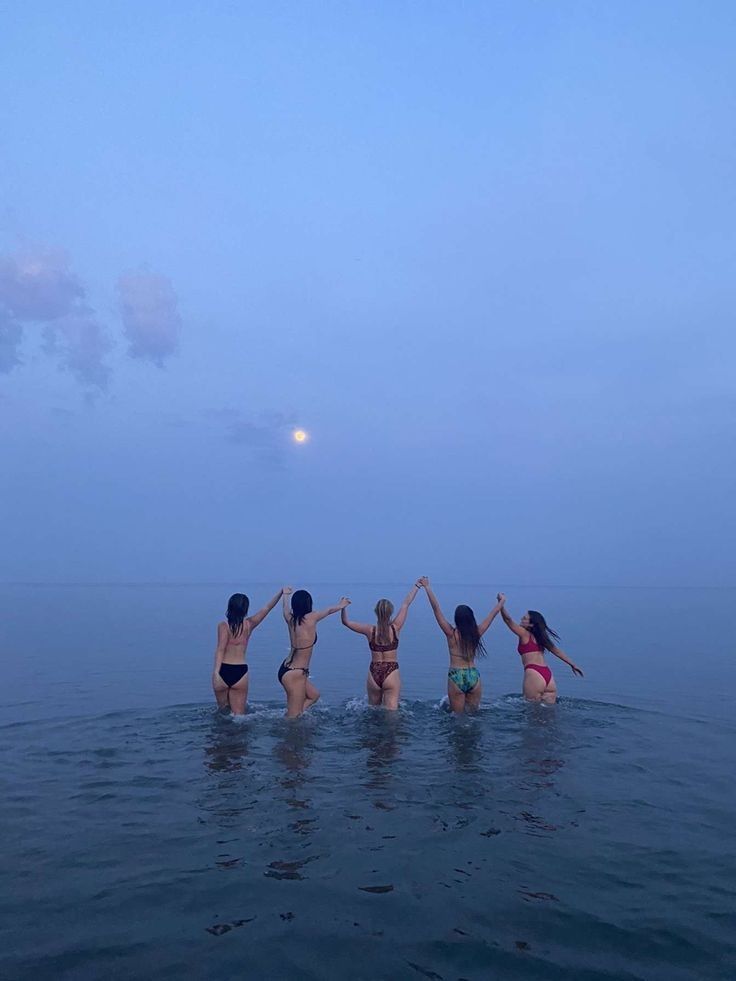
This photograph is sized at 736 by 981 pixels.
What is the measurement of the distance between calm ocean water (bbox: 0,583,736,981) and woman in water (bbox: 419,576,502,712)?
492mm

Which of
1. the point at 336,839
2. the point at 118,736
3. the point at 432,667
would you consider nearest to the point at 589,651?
the point at 432,667

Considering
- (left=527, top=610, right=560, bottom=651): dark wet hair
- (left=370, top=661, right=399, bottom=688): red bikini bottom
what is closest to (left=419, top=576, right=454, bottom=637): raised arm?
(left=370, top=661, right=399, bottom=688): red bikini bottom

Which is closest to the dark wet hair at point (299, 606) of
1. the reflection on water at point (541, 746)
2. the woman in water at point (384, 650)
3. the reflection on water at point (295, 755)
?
the woman in water at point (384, 650)

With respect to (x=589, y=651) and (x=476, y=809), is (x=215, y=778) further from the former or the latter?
(x=589, y=651)

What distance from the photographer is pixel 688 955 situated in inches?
216

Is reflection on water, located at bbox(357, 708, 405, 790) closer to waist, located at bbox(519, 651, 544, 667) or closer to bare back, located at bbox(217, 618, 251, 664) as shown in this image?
bare back, located at bbox(217, 618, 251, 664)

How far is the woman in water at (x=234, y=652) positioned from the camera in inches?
534

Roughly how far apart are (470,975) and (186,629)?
Result: 40643mm

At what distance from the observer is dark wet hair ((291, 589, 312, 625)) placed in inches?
526

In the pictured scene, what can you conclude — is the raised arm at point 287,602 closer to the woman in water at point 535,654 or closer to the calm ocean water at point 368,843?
the calm ocean water at point 368,843

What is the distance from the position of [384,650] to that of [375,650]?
24cm

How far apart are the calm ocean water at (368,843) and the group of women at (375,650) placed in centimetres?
61

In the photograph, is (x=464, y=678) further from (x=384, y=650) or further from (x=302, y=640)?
(x=302, y=640)

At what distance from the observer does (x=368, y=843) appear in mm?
7535
